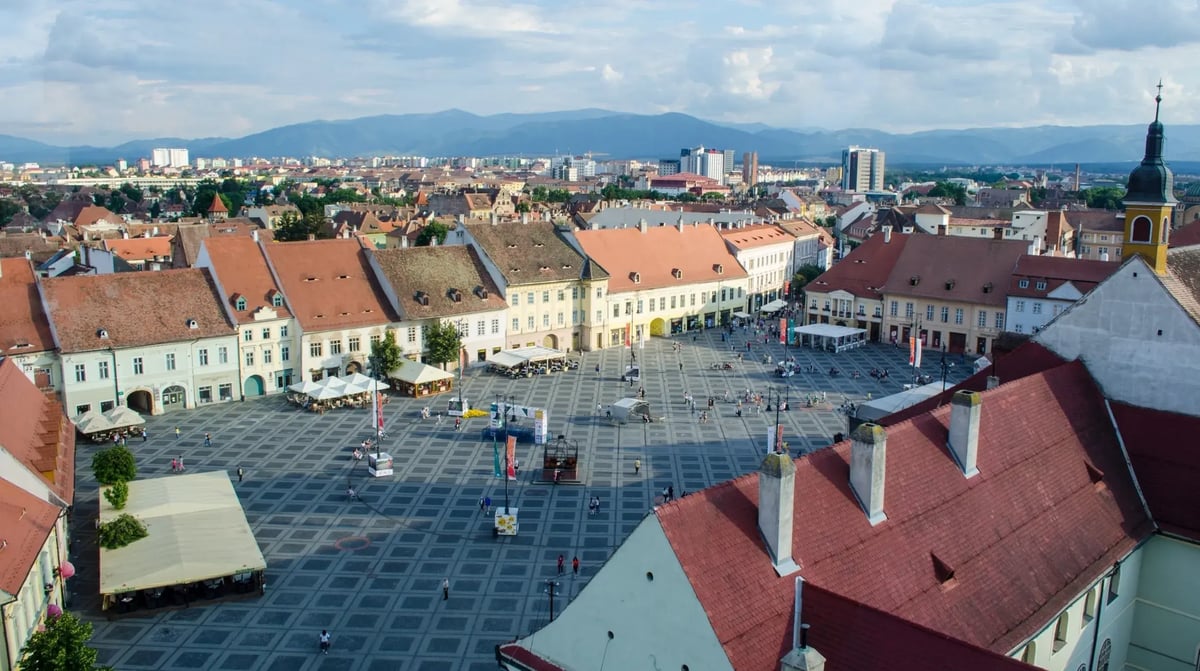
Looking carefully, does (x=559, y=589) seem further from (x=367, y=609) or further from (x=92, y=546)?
(x=92, y=546)

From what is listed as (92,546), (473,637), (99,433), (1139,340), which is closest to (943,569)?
(1139,340)

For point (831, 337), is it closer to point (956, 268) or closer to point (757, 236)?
point (956, 268)

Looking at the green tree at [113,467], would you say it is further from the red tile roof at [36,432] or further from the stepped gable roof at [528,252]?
the stepped gable roof at [528,252]

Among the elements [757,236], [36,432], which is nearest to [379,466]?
[36,432]

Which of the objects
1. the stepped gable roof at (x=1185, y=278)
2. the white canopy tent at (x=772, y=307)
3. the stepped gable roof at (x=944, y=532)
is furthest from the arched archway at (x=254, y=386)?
the stepped gable roof at (x=1185, y=278)

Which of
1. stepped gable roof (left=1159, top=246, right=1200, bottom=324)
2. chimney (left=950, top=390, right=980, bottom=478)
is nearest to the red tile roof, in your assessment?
chimney (left=950, top=390, right=980, bottom=478)
